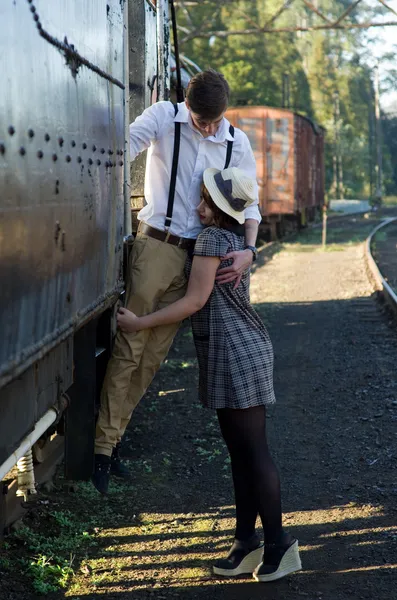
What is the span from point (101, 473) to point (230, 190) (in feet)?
4.55

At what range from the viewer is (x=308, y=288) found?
16438mm

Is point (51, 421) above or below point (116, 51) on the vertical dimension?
below

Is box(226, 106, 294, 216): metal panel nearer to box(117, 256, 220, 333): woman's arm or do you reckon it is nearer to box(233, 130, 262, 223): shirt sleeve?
box(233, 130, 262, 223): shirt sleeve

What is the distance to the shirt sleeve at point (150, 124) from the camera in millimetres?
4301

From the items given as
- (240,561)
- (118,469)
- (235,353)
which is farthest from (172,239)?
(118,469)

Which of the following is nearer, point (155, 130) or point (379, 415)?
point (155, 130)

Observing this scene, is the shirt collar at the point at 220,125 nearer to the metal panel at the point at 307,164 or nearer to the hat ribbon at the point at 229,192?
the hat ribbon at the point at 229,192

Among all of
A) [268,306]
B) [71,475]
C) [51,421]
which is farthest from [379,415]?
[268,306]

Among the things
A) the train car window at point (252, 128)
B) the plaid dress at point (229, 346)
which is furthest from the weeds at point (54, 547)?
the train car window at point (252, 128)

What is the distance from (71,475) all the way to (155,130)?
157cm

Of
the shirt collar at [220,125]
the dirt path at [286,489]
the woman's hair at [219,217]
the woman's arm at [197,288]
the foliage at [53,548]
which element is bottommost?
the dirt path at [286,489]

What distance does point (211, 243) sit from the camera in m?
3.94

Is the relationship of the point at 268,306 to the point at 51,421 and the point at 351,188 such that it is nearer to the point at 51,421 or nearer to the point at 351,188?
the point at 51,421

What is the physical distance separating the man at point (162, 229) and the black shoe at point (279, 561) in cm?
79
